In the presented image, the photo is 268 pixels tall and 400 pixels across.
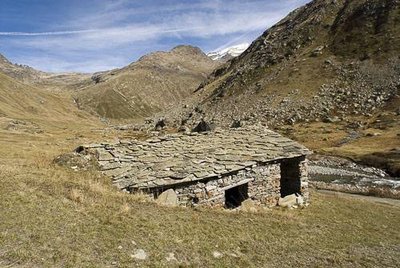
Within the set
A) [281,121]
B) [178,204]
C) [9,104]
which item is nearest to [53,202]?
[178,204]

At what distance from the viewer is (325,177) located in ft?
162

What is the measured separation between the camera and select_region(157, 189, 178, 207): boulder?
19.6 meters

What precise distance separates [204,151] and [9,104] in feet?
437

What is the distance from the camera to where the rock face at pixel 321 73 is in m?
92.9

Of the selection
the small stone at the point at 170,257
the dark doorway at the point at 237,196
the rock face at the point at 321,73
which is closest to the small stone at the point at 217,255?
the small stone at the point at 170,257

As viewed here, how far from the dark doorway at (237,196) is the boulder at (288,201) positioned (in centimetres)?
243

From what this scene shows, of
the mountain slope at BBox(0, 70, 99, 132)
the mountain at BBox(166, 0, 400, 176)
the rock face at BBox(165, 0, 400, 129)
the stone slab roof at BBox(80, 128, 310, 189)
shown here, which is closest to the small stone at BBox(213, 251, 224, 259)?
the stone slab roof at BBox(80, 128, 310, 189)

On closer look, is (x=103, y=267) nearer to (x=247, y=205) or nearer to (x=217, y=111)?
(x=247, y=205)

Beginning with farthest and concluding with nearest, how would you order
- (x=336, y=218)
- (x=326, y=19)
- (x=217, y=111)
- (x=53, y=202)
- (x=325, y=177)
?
(x=326, y=19) → (x=217, y=111) → (x=325, y=177) → (x=336, y=218) → (x=53, y=202)

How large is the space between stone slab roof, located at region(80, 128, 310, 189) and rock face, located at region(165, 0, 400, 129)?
6507cm

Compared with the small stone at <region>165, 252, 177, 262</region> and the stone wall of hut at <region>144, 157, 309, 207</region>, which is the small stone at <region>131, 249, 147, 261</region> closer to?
the small stone at <region>165, 252, 177, 262</region>

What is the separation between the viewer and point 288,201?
25.2 meters

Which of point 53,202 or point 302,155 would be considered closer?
point 53,202

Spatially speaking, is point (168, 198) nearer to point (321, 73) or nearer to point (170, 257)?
point (170, 257)
